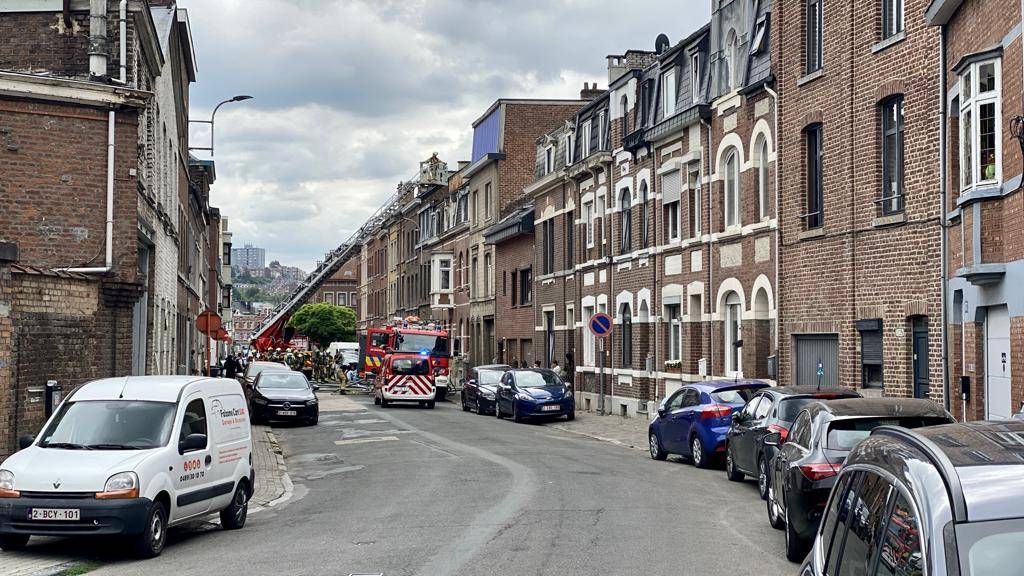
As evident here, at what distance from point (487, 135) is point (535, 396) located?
27.2 meters

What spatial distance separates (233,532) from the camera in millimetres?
13156

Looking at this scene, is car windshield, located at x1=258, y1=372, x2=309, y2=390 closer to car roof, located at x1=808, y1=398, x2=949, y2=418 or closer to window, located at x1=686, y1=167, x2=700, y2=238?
window, located at x1=686, y1=167, x2=700, y2=238

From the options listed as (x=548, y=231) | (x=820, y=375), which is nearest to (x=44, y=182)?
(x=820, y=375)

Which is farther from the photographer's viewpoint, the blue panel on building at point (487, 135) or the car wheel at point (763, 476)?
the blue panel on building at point (487, 135)

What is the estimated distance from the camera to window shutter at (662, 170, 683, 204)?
31.1m

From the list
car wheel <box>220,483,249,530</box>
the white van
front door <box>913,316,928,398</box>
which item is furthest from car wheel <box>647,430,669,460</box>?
car wheel <box>220,483,249,530</box>

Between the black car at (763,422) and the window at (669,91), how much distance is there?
16.2 metres

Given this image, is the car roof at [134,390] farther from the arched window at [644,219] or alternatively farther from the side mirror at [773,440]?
the arched window at [644,219]

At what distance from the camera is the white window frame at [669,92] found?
104ft

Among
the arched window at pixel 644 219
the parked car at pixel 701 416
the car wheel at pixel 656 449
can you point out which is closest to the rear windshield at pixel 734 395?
the parked car at pixel 701 416

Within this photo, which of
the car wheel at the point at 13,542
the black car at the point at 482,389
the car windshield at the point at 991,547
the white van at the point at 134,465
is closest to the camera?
the car windshield at the point at 991,547

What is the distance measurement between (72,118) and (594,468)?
10890 millimetres

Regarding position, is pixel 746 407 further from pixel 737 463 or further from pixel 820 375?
pixel 820 375

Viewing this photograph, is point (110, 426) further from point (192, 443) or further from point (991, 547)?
point (991, 547)
